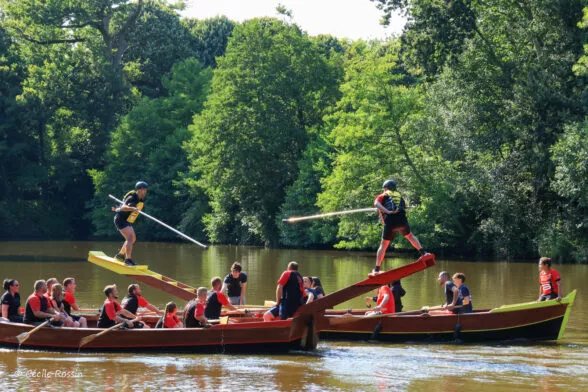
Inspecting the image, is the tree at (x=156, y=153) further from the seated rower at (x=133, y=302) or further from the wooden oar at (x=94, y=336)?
the wooden oar at (x=94, y=336)

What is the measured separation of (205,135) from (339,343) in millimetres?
39945

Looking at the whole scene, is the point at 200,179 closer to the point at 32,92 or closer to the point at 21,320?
the point at 32,92

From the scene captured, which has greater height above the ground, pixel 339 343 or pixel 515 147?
pixel 515 147

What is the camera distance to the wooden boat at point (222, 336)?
1838cm

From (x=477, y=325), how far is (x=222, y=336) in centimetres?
567

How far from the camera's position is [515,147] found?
145ft

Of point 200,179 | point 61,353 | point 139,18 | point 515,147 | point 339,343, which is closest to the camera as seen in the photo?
point 61,353

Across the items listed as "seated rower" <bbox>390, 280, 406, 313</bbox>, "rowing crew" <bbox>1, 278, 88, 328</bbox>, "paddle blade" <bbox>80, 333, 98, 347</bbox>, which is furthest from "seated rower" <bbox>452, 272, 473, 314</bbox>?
"rowing crew" <bbox>1, 278, 88, 328</bbox>

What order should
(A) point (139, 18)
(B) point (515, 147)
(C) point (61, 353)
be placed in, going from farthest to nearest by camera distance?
(A) point (139, 18)
(B) point (515, 147)
(C) point (61, 353)

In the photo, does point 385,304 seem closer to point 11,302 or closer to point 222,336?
point 222,336

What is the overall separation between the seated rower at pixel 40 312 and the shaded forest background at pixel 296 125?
82.1 ft

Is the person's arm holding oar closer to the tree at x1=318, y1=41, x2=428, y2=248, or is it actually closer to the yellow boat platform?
the yellow boat platform

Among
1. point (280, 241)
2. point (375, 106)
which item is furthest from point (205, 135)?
point (375, 106)

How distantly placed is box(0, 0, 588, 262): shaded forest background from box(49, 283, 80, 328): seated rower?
24548 millimetres
